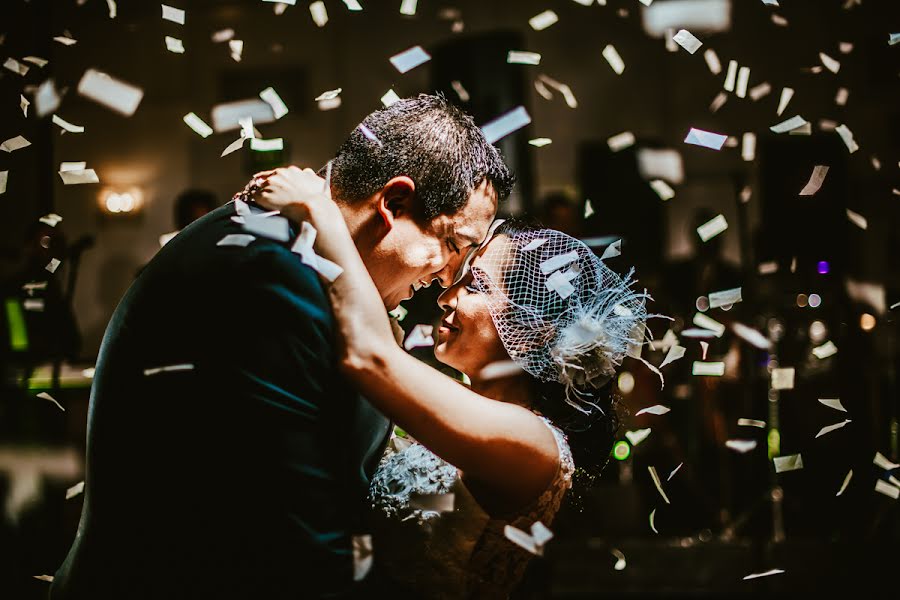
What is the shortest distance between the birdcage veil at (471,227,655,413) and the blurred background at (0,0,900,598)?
1.93m

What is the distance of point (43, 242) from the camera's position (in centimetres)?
431

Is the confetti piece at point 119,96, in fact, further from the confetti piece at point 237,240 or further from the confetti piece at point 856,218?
the confetti piece at point 856,218

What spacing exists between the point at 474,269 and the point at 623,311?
1.52ft

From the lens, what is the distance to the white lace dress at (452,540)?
201 centimetres

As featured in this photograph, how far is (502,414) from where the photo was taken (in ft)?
5.72

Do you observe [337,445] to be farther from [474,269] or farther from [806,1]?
[806,1]

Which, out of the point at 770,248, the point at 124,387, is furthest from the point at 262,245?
the point at 770,248

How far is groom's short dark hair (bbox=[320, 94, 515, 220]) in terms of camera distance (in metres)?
1.61

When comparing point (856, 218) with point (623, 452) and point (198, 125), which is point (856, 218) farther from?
point (198, 125)

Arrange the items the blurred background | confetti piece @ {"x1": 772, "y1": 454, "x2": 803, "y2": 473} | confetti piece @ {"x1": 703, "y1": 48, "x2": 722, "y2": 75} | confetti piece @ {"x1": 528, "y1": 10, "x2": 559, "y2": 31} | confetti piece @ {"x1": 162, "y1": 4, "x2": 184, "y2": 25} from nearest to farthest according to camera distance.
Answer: confetti piece @ {"x1": 162, "y1": 4, "x2": 184, "y2": 25} → confetti piece @ {"x1": 772, "y1": 454, "x2": 803, "y2": 473} → the blurred background → confetti piece @ {"x1": 528, "y1": 10, "x2": 559, "y2": 31} → confetti piece @ {"x1": 703, "y1": 48, "x2": 722, "y2": 75}

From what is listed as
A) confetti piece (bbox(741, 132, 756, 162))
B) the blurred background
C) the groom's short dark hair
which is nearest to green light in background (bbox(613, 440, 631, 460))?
the blurred background

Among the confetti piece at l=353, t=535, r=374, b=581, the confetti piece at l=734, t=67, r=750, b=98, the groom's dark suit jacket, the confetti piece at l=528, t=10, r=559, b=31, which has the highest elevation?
the groom's dark suit jacket

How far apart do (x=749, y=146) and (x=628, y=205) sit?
1.36m

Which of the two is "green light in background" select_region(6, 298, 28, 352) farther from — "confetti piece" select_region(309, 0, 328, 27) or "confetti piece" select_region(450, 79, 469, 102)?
"confetti piece" select_region(309, 0, 328, 27)
